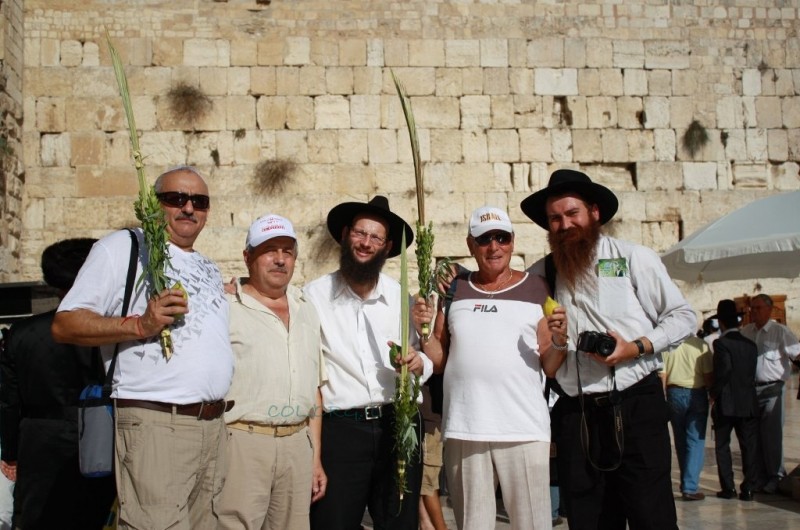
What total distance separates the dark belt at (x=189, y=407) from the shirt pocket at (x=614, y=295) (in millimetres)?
1798

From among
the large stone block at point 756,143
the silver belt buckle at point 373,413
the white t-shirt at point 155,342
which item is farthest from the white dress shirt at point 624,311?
the large stone block at point 756,143

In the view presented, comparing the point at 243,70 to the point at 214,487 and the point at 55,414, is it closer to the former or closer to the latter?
the point at 55,414

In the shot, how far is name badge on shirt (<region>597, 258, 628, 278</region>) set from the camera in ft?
12.9

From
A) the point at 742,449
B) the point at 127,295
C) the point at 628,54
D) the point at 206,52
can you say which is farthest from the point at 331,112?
the point at 127,295

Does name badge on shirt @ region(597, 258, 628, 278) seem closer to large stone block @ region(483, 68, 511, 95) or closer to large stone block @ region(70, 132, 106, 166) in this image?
large stone block @ region(483, 68, 511, 95)

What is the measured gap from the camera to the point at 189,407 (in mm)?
3234

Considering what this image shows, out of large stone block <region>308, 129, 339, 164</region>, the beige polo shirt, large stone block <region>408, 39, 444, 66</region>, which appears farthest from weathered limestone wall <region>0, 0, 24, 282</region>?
the beige polo shirt

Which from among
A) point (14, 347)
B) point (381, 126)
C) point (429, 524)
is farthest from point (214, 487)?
point (381, 126)

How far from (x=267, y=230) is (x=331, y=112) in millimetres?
8158

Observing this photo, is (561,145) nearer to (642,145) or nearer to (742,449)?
(642,145)

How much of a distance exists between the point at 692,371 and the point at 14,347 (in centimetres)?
585

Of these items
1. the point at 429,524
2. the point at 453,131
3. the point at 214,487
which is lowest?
the point at 429,524

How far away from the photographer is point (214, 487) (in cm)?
337

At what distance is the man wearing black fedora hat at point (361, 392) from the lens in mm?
3930
